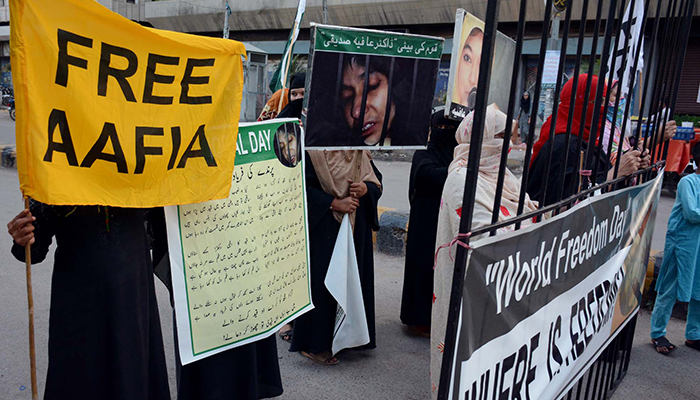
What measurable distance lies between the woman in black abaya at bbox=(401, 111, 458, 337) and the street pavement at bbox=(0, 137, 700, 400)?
0.22 m

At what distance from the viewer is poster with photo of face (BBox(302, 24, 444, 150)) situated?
9.53 feet

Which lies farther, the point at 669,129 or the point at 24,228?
the point at 669,129

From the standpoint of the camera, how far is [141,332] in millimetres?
2164

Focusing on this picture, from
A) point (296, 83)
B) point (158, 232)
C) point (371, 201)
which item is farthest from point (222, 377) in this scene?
point (296, 83)

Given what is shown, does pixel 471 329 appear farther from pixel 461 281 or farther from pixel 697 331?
pixel 697 331

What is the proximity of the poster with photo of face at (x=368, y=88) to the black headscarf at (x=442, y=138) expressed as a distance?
0.86ft

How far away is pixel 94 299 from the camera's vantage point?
2.02 m

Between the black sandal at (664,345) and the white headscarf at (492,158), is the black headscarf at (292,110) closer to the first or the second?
the white headscarf at (492,158)

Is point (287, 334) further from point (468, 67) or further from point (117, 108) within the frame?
point (117, 108)

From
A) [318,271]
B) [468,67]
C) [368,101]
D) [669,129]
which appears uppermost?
[468,67]

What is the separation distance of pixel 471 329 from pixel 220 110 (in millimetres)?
1249

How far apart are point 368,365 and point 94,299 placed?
1831 mm

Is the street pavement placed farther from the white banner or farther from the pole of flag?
the pole of flag

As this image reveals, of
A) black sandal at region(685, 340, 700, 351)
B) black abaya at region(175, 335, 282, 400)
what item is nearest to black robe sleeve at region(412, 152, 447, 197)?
black abaya at region(175, 335, 282, 400)
